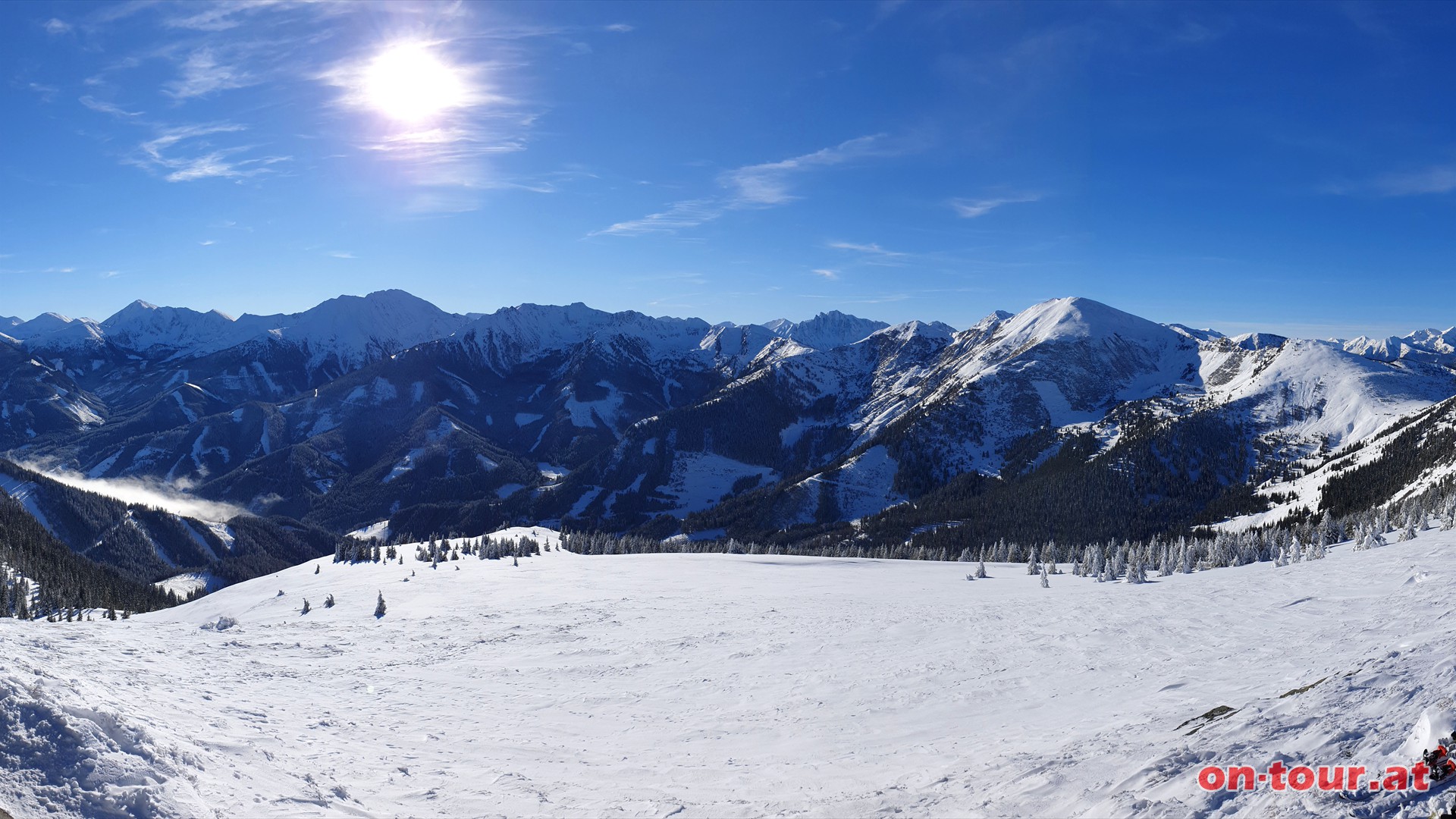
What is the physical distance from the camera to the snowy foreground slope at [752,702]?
1593 cm

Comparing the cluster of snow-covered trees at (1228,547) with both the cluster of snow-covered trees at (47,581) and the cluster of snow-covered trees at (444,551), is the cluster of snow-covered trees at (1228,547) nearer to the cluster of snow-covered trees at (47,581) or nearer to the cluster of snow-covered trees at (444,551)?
the cluster of snow-covered trees at (444,551)

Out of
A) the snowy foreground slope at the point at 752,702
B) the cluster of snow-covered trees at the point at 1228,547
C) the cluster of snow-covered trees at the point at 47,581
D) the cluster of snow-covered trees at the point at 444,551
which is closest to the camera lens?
the snowy foreground slope at the point at 752,702

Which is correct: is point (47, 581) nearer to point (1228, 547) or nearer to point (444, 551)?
point (444, 551)

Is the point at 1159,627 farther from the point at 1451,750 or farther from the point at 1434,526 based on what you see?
the point at 1434,526

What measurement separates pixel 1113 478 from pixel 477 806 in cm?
20620

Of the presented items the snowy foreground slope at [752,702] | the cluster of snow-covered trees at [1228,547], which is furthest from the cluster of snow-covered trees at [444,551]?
the snowy foreground slope at [752,702]

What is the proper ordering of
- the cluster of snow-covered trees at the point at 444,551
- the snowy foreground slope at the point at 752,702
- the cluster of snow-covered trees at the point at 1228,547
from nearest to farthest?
the snowy foreground slope at the point at 752,702, the cluster of snow-covered trees at the point at 1228,547, the cluster of snow-covered trees at the point at 444,551

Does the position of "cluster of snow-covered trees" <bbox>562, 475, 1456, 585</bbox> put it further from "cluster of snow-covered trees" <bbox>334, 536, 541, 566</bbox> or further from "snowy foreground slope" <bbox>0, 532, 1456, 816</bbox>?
"cluster of snow-covered trees" <bbox>334, 536, 541, 566</bbox>

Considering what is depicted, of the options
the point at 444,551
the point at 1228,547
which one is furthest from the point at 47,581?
the point at 1228,547

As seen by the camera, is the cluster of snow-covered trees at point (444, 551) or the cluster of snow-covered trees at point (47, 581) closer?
the cluster of snow-covered trees at point (47, 581)

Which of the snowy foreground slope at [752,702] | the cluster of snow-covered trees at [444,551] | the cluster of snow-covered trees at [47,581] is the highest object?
the snowy foreground slope at [752,702]

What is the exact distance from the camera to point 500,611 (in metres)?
51.6

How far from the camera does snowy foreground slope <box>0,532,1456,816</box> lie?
15.9 metres

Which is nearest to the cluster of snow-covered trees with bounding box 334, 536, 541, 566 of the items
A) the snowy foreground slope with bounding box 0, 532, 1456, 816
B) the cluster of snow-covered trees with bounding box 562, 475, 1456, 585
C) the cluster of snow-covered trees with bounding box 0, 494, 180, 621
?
the cluster of snow-covered trees with bounding box 562, 475, 1456, 585
